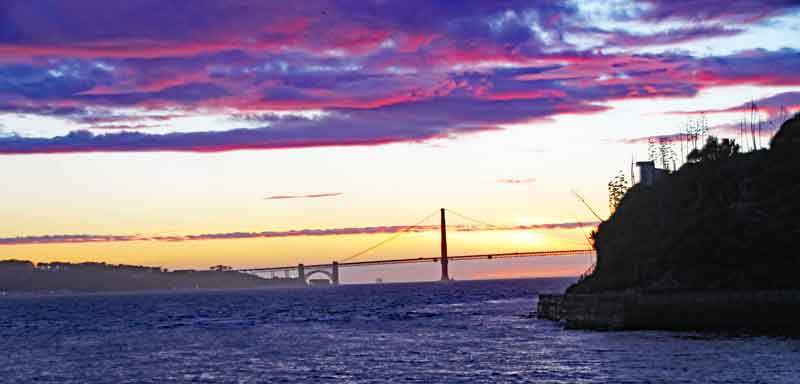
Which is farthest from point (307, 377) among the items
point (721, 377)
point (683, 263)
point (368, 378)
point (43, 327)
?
point (43, 327)

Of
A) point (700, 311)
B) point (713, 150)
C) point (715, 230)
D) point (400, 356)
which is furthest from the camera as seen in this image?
point (713, 150)

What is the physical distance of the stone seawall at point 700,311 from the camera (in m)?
76.2

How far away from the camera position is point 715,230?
95688 mm

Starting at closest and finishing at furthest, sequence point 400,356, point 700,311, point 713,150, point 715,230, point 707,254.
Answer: point 400,356 < point 700,311 < point 707,254 < point 715,230 < point 713,150

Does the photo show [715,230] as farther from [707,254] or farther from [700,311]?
[700,311]

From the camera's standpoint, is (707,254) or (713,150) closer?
(707,254)

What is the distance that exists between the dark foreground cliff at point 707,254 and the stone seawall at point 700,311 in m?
0.07

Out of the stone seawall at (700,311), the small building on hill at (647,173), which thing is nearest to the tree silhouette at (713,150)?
the small building on hill at (647,173)

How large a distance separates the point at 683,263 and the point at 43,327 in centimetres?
7337

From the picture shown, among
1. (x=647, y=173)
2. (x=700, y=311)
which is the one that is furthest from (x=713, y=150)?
(x=700, y=311)

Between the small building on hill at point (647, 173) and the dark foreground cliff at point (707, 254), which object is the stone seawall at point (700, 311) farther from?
the small building on hill at point (647, 173)

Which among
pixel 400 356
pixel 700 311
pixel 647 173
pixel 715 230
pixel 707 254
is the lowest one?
pixel 400 356

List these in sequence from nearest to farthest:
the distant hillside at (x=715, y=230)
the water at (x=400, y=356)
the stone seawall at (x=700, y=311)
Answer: the water at (x=400, y=356) < the stone seawall at (x=700, y=311) < the distant hillside at (x=715, y=230)

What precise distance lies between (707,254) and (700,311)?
13.5 meters
